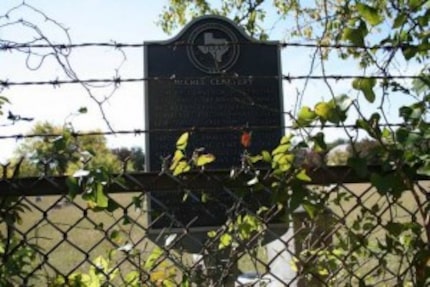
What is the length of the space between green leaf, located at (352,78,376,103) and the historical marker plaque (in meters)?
2.08

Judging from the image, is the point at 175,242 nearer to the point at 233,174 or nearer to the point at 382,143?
the point at 233,174

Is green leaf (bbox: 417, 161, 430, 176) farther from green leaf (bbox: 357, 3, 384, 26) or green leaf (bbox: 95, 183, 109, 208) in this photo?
green leaf (bbox: 95, 183, 109, 208)

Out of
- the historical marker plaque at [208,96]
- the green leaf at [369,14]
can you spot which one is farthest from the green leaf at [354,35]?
the historical marker plaque at [208,96]

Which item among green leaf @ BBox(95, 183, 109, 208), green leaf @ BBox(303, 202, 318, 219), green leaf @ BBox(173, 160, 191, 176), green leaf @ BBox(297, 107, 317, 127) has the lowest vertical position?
green leaf @ BBox(303, 202, 318, 219)

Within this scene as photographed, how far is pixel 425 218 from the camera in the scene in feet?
6.88

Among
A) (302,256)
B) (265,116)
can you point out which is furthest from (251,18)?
(302,256)

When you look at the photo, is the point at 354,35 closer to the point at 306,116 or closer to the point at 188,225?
the point at 306,116

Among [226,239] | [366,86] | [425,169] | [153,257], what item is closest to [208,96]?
[226,239]

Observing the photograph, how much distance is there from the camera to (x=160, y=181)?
191 centimetres

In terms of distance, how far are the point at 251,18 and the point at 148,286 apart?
623 centimetres

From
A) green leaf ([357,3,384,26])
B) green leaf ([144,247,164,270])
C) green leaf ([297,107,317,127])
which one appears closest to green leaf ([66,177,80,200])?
green leaf ([144,247,164,270])

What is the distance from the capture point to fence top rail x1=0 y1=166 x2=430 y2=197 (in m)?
1.82

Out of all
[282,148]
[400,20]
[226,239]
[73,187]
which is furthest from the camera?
[226,239]

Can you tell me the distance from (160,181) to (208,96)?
92.6 inches
